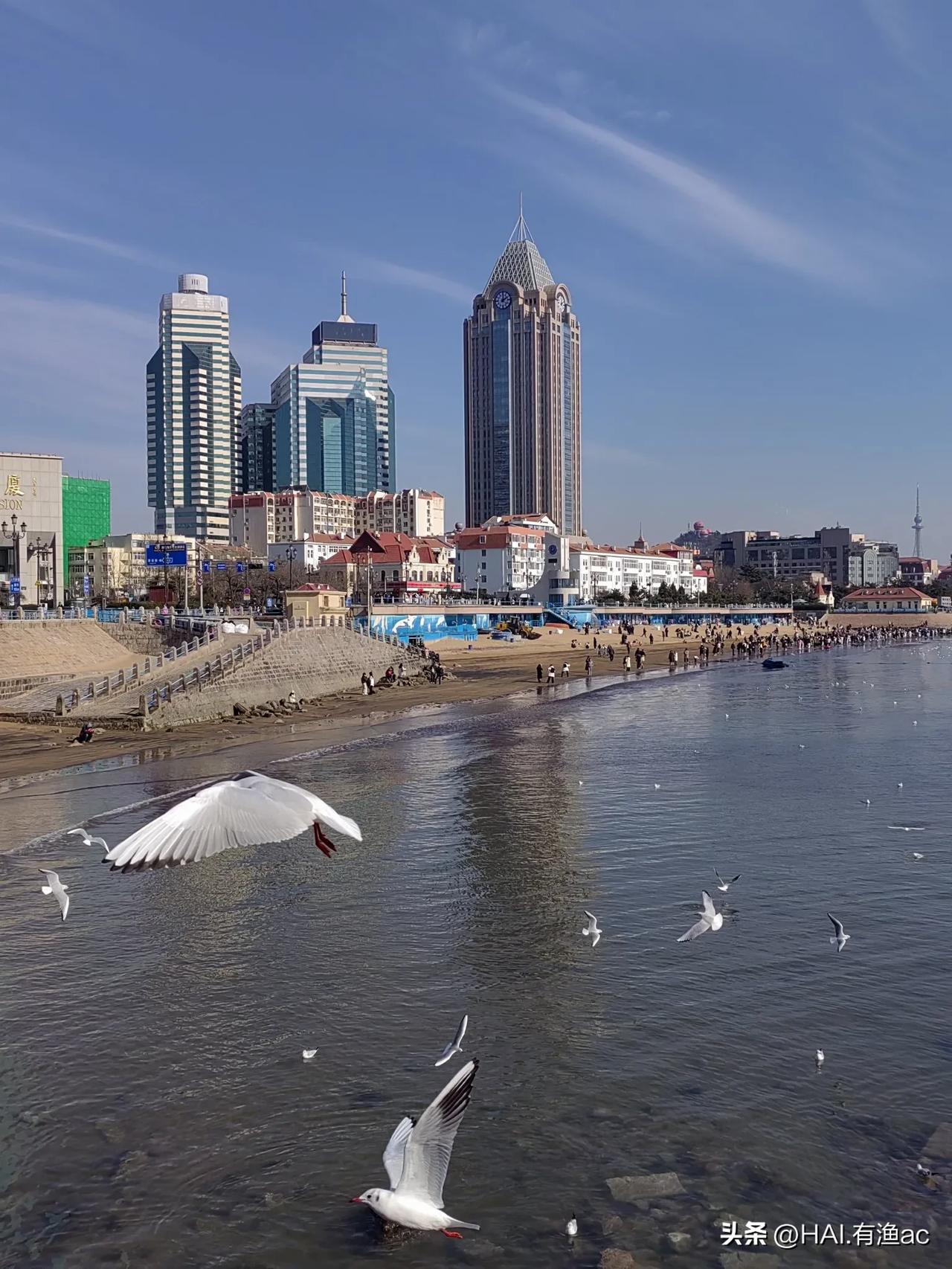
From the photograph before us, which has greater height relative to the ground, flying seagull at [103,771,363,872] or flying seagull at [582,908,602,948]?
flying seagull at [103,771,363,872]

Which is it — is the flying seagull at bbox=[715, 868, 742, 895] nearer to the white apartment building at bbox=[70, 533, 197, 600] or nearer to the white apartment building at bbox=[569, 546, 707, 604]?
the white apartment building at bbox=[569, 546, 707, 604]

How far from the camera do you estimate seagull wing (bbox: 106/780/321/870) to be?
9086 mm

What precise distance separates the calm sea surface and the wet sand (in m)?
8.68

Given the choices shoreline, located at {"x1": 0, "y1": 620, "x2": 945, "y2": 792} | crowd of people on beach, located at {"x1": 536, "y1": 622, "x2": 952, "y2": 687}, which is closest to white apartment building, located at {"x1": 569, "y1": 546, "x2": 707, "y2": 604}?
crowd of people on beach, located at {"x1": 536, "y1": 622, "x2": 952, "y2": 687}

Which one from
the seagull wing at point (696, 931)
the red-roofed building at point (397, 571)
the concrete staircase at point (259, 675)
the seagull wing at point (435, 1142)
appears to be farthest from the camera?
the red-roofed building at point (397, 571)

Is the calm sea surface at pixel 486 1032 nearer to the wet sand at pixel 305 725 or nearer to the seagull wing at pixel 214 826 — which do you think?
the seagull wing at pixel 214 826

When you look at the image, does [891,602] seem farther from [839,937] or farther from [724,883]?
[839,937]

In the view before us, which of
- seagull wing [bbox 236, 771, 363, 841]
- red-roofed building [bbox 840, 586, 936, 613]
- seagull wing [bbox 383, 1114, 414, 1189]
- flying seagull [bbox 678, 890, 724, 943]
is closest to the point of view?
seagull wing [bbox 383, 1114, 414, 1189]

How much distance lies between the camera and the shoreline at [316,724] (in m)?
32.3

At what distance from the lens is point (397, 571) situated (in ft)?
454

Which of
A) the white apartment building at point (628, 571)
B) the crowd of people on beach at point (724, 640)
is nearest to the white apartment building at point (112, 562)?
the white apartment building at point (628, 571)

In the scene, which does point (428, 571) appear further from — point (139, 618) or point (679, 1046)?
point (679, 1046)

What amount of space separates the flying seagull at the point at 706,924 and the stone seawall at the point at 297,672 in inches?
1078

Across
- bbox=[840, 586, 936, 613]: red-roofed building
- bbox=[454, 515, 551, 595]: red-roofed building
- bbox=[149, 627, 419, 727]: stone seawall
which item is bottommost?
bbox=[149, 627, 419, 727]: stone seawall
